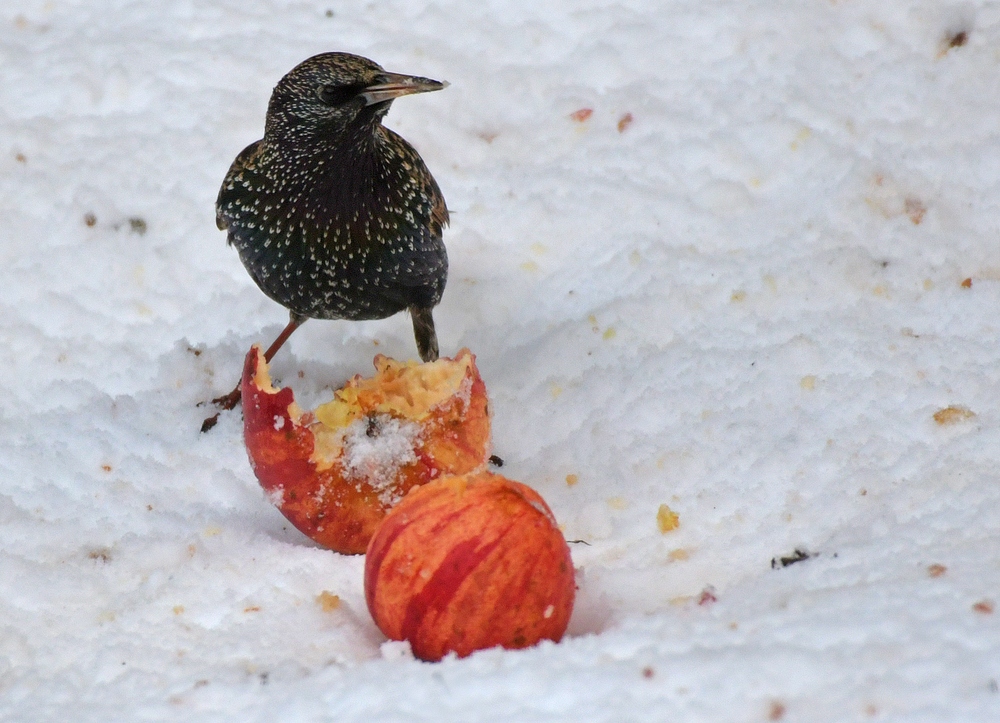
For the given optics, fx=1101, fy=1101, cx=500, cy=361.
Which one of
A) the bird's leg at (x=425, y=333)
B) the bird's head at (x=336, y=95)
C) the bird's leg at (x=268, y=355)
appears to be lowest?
the bird's leg at (x=268, y=355)

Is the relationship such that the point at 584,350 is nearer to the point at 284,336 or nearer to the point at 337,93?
the point at 284,336

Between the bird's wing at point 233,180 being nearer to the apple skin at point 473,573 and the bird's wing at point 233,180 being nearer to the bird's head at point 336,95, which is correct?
the bird's head at point 336,95

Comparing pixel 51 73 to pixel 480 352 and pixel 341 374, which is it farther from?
pixel 480 352

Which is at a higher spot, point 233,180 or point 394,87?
point 394,87

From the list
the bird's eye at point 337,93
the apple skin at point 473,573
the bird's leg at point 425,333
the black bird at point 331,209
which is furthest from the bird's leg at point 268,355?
the apple skin at point 473,573

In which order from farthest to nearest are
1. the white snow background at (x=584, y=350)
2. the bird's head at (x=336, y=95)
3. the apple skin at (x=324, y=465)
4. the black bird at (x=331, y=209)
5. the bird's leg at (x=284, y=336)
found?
the bird's leg at (x=284, y=336)
the black bird at (x=331, y=209)
the bird's head at (x=336, y=95)
the apple skin at (x=324, y=465)
the white snow background at (x=584, y=350)

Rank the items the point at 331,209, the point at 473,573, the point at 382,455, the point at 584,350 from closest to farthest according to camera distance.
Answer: the point at 473,573 → the point at 382,455 → the point at 331,209 → the point at 584,350

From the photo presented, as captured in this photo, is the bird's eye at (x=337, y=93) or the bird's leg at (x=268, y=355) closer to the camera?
the bird's eye at (x=337, y=93)

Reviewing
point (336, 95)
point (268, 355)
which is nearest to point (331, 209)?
point (336, 95)
